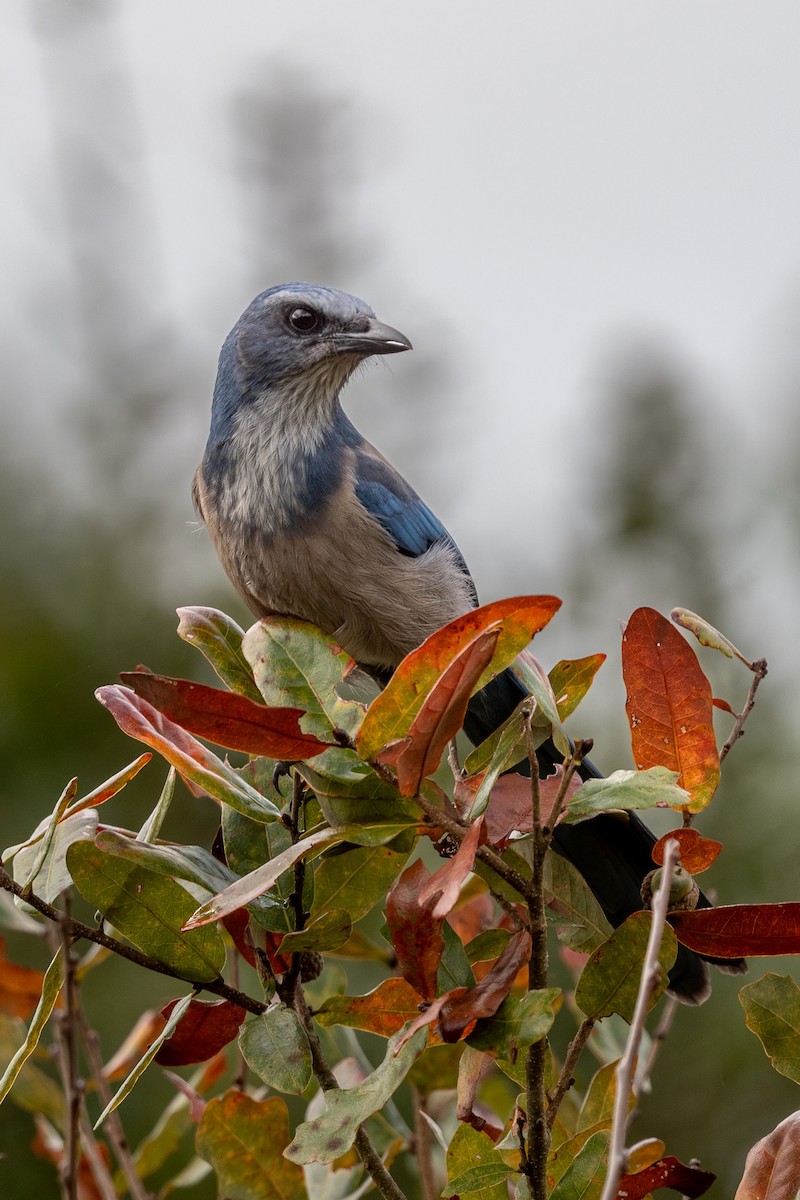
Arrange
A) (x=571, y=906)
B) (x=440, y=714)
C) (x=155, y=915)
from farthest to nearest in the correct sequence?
(x=571, y=906), (x=155, y=915), (x=440, y=714)

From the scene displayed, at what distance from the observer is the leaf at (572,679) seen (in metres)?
2.03

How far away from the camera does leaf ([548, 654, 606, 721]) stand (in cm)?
203

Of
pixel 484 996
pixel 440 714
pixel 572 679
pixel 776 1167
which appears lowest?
pixel 776 1167

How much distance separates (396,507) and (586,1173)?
2.39 meters

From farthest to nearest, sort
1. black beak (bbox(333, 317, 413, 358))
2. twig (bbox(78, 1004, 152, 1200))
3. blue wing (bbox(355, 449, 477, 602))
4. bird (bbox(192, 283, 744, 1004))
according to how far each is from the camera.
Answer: black beak (bbox(333, 317, 413, 358)) → blue wing (bbox(355, 449, 477, 602)) → bird (bbox(192, 283, 744, 1004)) → twig (bbox(78, 1004, 152, 1200))

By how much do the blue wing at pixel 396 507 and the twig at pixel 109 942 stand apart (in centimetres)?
202

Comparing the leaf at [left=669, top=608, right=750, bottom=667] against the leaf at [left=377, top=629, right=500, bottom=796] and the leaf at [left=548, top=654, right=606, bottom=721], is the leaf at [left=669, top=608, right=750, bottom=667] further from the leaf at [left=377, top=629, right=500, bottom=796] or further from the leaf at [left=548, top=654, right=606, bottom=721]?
the leaf at [left=377, top=629, right=500, bottom=796]

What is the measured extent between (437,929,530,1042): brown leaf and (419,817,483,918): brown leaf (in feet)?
0.41

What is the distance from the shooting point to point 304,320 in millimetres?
4133

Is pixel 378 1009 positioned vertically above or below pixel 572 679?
below

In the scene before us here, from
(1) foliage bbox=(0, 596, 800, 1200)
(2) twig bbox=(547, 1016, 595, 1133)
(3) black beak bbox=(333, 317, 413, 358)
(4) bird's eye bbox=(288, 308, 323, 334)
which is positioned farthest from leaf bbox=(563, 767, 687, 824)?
(4) bird's eye bbox=(288, 308, 323, 334)

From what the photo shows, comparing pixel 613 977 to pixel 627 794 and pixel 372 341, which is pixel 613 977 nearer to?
pixel 627 794

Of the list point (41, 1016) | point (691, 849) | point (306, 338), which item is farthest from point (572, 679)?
point (306, 338)

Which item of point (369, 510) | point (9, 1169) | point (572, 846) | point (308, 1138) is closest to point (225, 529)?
point (369, 510)
